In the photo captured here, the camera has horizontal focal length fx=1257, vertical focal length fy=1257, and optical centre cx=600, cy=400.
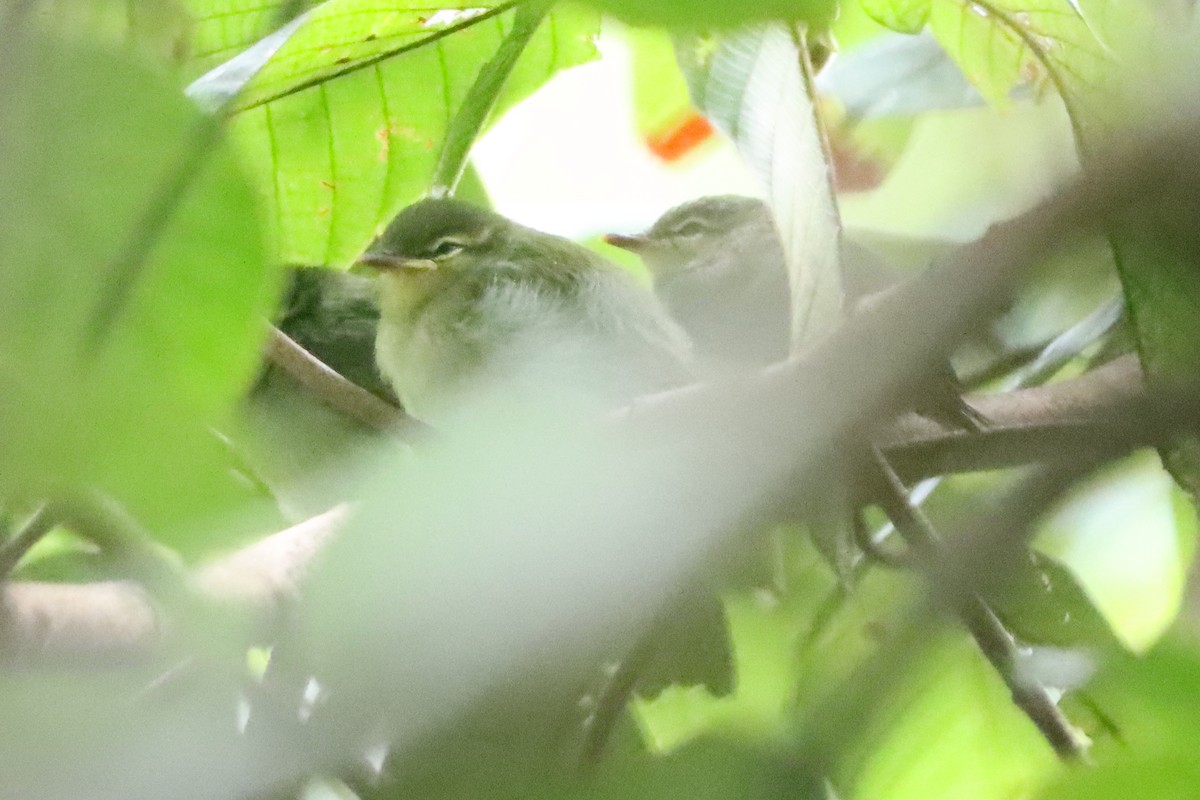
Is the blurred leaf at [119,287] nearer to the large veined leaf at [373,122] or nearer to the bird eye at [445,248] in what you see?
the large veined leaf at [373,122]

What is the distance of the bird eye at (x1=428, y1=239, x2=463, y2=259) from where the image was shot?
4.10 ft

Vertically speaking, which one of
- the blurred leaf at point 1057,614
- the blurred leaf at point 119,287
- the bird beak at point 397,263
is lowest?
the bird beak at point 397,263

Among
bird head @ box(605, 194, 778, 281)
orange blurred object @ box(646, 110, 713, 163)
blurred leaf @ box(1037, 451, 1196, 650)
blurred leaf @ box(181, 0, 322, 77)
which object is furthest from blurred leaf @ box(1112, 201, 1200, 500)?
bird head @ box(605, 194, 778, 281)

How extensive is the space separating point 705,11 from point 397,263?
101cm

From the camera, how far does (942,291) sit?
21 cm

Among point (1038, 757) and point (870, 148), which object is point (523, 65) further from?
point (1038, 757)

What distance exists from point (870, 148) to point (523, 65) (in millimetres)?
333

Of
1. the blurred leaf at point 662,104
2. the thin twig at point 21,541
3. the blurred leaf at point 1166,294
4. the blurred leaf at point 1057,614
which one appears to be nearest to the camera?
the blurred leaf at point 1166,294

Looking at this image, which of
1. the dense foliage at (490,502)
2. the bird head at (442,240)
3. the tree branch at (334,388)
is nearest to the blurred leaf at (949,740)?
the dense foliage at (490,502)

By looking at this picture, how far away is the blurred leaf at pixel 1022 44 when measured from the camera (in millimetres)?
604

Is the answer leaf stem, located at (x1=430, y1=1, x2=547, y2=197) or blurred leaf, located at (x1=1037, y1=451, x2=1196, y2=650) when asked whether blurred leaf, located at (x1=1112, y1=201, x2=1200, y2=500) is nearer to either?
blurred leaf, located at (x1=1037, y1=451, x2=1196, y2=650)

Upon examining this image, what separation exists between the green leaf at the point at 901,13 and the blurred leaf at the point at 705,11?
545mm

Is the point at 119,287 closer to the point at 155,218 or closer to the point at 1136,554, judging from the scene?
the point at 155,218

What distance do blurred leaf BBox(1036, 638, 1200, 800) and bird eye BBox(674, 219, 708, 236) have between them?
1255 mm
